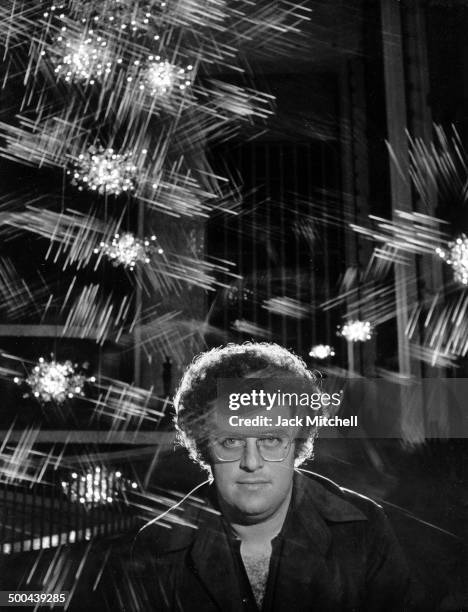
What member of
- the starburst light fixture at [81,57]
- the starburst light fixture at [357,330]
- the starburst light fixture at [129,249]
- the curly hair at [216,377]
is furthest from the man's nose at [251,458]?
the starburst light fixture at [81,57]

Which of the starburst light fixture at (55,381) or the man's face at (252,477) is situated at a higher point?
the starburst light fixture at (55,381)

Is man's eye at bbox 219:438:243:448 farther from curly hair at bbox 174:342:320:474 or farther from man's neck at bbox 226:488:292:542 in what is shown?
man's neck at bbox 226:488:292:542

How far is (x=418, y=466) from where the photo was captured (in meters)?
2.36

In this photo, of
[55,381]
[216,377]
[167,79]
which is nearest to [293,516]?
[216,377]

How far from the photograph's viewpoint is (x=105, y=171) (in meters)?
2.48

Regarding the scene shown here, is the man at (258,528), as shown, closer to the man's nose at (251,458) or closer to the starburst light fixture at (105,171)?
the man's nose at (251,458)

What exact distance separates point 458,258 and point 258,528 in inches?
44.7

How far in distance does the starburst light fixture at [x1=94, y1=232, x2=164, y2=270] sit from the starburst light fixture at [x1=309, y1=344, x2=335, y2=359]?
2.02 ft

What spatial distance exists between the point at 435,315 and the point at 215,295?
2.45ft

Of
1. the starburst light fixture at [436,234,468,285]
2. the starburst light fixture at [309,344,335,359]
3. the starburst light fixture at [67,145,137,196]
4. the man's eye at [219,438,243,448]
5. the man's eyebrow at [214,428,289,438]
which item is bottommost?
the man's eye at [219,438,243,448]

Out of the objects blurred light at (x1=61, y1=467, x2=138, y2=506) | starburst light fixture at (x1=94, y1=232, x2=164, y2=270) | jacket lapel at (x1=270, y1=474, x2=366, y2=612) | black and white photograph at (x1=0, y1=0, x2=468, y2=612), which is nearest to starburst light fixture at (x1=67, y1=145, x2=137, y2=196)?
black and white photograph at (x1=0, y1=0, x2=468, y2=612)

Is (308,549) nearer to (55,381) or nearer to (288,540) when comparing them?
(288,540)

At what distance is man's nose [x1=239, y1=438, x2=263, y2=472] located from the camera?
2.36 meters

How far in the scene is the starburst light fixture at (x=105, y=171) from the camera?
→ 2461 millimetres
